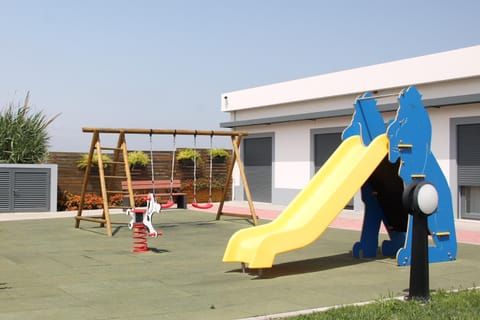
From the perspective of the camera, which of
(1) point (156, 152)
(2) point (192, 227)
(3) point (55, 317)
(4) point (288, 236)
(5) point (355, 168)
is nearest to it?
(3) point (55, 317)

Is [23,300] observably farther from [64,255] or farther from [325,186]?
[325,186]

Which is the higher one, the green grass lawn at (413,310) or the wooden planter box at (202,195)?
the wooden planter box at (202,195)

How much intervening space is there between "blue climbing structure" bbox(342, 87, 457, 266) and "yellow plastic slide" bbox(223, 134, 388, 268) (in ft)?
0.94

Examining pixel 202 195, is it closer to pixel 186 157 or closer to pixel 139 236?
pixel 186 157

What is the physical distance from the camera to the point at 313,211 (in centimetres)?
899

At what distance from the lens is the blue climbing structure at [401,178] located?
30.9 ft

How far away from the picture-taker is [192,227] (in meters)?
15.2

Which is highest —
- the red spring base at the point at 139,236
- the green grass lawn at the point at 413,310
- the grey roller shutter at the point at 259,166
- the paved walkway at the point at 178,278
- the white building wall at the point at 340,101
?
the white building wall at the point at 340,101

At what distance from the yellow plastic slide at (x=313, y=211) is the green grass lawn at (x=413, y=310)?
2.14m

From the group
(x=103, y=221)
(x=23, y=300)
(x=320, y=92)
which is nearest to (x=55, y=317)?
(x=23, y=300)

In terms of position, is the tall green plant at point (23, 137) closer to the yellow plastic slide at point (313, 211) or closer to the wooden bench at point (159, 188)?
the wooden bench at point (159, 188)

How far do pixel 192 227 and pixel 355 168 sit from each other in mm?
6819

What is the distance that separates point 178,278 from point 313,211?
214 centimetres

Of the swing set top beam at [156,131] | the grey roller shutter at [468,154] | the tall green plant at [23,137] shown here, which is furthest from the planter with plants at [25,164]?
the grey roller shutter at [468,154]
